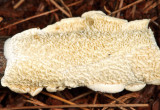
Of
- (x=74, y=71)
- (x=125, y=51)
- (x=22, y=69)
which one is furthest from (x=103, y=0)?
(x=22, y=69)

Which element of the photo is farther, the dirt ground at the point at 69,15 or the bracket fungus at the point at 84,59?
the dirt ground at the point at 69,15

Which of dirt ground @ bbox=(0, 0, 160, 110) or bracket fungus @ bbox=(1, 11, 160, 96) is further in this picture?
dirt ground @ bbox=(0, 0, 160, 110)

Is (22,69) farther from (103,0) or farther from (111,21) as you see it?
(103,0)

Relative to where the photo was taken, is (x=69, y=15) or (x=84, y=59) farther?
(x=69, y=15)

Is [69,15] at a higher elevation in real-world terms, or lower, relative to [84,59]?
higher
